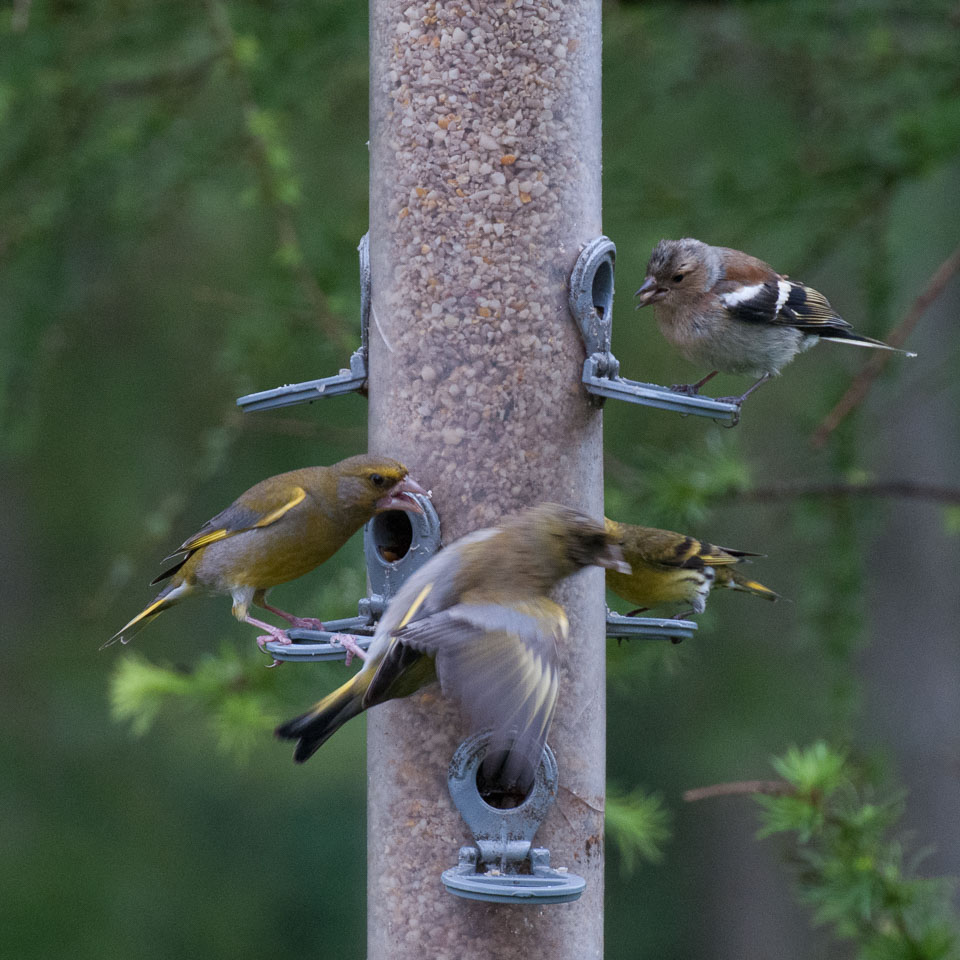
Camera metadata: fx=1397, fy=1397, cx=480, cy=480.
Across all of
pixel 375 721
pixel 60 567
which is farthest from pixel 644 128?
pixel 60 567

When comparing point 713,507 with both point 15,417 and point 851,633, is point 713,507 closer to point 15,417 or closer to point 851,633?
point 851,633

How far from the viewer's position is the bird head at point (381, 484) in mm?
3986

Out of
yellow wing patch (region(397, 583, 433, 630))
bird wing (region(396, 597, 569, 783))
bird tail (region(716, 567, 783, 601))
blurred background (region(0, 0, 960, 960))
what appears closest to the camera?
bird wing (region(396, 597, 569, 783))

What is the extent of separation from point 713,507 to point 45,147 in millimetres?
2964

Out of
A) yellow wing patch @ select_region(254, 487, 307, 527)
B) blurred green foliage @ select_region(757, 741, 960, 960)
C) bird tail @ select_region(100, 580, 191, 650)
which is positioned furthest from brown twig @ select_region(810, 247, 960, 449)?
bird tail @ select_region(100, 580, 191, 650)

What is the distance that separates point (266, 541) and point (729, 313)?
175cm

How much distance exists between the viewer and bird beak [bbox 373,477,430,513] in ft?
13.1

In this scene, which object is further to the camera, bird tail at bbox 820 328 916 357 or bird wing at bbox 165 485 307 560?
bird tail at bbox 820 328 916 357

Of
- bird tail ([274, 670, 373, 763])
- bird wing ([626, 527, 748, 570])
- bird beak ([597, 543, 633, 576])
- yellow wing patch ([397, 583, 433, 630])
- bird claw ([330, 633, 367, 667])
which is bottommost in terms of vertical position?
bird wing ([626, 527, 748, 570])

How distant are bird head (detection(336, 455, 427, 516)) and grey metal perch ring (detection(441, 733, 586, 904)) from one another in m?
0.70

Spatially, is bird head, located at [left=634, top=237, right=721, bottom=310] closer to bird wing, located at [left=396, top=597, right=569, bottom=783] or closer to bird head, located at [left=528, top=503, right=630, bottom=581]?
bird head, located at [left=528, top=503, right=630, bottom=581]

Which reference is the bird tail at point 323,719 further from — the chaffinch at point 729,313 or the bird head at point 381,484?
the chaffinch at point 729,313

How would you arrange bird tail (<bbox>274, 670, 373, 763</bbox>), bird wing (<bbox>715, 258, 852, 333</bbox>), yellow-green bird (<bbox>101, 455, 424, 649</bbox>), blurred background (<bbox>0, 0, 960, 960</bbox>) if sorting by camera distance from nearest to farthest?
1. bird tail (<bbox>274, 670, 373, 763</bbox>)
2. yellow-green bird (<bbox>101, 455, 424, 649</bbox>)
3. bird wing (<bbox>715, 258, 852, 333</bbox>)
4. blurred background (<bbox>0, 0, 960, 960</bbox>)

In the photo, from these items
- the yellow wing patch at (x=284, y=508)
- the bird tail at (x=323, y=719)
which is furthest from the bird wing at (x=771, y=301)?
the bird tail at (x=323, y=719)
